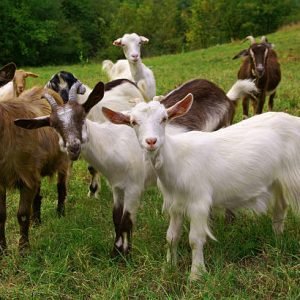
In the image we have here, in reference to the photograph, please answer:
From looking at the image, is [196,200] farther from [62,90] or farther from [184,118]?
[62,90]

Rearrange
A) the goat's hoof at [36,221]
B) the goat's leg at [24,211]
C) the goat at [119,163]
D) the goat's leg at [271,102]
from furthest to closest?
the goat's leg at [271,102], the goat's hoof at [36,221], the goat's leg at [24,211], the goat at [119,163]

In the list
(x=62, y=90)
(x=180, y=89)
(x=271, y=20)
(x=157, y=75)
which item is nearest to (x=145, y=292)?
(x=180, y=89)

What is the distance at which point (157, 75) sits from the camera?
51.0 ft

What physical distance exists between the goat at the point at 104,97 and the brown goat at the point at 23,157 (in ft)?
2.62

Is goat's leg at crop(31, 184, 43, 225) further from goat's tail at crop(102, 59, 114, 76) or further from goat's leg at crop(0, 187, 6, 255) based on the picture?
goat's tail at crop(102, 59, 114, 76)

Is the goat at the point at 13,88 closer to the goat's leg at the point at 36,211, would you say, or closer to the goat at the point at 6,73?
the goat at the point at 6,73

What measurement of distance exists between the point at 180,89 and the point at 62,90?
1.25 metres

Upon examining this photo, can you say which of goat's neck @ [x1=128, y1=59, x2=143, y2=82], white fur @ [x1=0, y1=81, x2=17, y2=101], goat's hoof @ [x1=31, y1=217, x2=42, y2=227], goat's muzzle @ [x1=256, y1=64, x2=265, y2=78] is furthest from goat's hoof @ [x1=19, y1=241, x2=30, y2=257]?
goat's muzzle @ [x1=256, y1=64, x2=265, y2=78]

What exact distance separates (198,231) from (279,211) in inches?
33.6

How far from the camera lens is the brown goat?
424cm

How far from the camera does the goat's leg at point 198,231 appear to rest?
3.67 m

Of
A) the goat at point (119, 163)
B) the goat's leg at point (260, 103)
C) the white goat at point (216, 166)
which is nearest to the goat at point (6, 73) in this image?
the goat at point (119, 163)

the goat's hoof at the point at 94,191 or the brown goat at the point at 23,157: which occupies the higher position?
the brown goat at the point at 23,157

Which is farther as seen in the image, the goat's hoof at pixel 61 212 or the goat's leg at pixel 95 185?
the goat's leg at pixel 95 185
